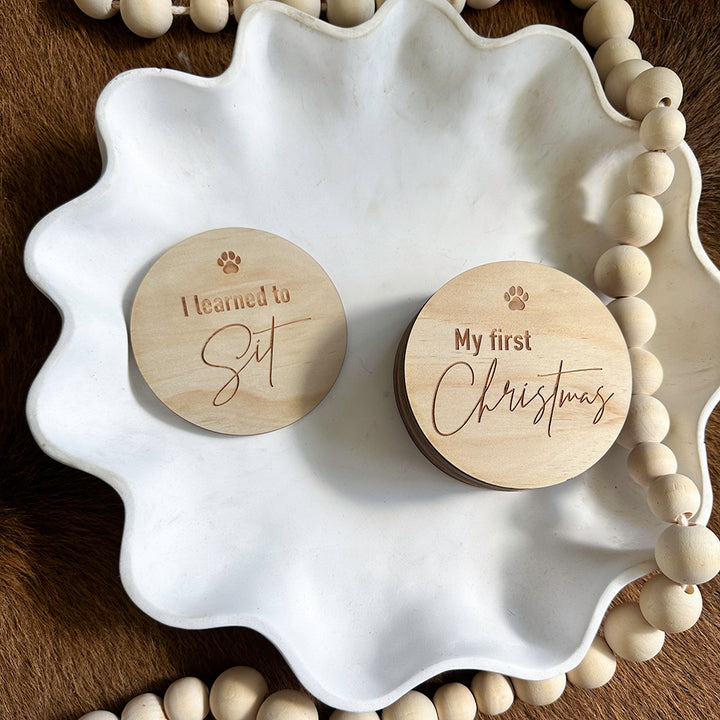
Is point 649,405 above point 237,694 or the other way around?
above

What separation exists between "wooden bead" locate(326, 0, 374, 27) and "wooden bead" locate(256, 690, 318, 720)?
49cm

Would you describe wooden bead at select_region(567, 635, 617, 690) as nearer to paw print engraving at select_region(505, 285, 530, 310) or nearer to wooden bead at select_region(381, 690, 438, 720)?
wooden bead at select_region(381, 690, 438, 720)

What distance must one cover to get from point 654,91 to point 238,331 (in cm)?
34

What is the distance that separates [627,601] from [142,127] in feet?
1.67

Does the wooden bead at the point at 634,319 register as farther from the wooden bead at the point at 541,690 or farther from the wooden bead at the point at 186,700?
the wooden bead at the point at 186,700

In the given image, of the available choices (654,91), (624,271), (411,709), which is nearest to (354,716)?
(411,709)

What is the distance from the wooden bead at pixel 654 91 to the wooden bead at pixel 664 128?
0.01m

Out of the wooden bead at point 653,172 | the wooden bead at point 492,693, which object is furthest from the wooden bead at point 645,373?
the wooden bead at point 492,693

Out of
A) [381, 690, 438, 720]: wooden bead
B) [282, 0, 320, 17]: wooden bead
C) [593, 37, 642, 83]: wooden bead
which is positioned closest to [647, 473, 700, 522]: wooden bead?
[381, 690, 438, 720]: wooden bead

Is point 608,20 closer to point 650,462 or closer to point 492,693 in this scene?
point 650,462

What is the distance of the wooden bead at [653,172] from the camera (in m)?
0.45

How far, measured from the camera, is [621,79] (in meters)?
0.48

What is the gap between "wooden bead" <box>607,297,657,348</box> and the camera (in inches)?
17.8

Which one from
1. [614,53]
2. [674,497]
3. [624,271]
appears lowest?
[674,497]
